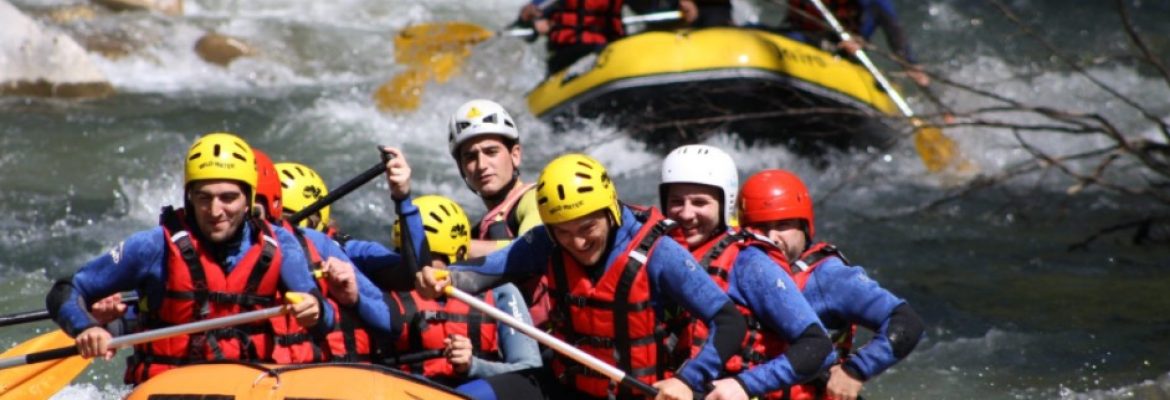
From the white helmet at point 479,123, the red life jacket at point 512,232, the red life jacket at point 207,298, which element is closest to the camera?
the red life jacket at point 207,298

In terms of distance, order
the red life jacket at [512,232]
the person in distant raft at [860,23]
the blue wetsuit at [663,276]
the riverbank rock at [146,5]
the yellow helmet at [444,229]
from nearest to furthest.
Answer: the blue wetsuit at [663,276] < the yellow helmet at [444,229] < the red life jacket at [512,232] < the person in distant raft at [860,23] < the riverbank rock at [146,5]

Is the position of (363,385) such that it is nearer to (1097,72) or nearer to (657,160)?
(657,160)

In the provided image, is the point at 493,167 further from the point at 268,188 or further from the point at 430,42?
the point at 430,42

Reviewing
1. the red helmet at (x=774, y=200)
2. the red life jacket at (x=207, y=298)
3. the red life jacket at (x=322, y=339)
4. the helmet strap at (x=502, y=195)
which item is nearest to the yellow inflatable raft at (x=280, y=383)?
the red life jacket at (x=207, y=298)

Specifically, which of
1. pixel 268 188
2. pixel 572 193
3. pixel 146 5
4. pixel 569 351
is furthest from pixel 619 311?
pixel 146 5

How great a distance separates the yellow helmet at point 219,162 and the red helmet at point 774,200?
1.66 m

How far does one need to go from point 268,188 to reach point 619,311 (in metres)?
1.37

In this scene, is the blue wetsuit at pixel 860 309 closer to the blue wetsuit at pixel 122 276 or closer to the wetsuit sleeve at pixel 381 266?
the wetsuit sleeve at pixel 381 266

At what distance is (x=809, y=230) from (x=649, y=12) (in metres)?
6.31

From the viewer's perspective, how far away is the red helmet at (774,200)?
563cm

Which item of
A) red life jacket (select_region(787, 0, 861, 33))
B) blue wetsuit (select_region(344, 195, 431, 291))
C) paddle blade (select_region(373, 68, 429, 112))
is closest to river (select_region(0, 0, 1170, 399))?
paddle blade (select_region(373, 68, 429, 112))

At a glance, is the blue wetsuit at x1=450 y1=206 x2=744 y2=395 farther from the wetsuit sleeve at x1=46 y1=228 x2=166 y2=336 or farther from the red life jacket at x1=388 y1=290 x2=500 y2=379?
the wetsuit sleeve at x1=46 y1=228 x2=166 y2=336

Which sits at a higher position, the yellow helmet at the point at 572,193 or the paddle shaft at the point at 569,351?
the yellow helmet at the point at 572,193

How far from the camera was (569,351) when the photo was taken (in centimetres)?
484
